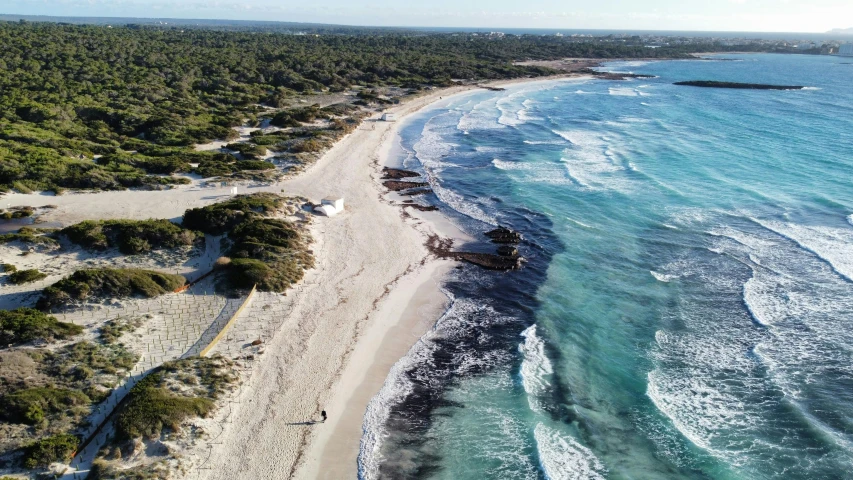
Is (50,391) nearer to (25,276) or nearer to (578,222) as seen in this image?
(25,276)

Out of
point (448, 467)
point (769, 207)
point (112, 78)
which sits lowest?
point (448, 467)

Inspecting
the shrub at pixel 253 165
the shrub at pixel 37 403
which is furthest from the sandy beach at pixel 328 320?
the shrub at pixel 37 403

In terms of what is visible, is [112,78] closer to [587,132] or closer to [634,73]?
[587,132]

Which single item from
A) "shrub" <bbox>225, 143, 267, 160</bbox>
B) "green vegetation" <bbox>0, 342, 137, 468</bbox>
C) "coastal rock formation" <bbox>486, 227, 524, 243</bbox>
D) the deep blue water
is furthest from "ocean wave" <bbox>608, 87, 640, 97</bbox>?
"green vegetation" <bbox>0, 342, 137, 468</bbox>

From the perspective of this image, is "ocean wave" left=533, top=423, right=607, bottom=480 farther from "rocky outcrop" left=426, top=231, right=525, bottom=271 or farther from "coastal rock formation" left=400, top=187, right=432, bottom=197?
"coastal rock formation" left=400, top=187, right=432, bottom=197

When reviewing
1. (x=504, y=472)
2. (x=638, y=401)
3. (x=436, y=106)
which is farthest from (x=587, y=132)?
(x=504, y=472)

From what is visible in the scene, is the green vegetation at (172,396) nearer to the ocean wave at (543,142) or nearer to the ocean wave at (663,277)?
the ocean wave at (663,277)
